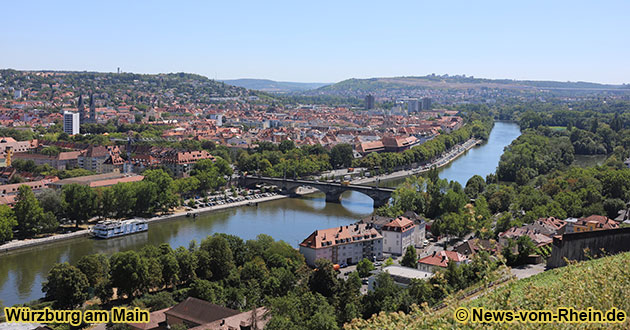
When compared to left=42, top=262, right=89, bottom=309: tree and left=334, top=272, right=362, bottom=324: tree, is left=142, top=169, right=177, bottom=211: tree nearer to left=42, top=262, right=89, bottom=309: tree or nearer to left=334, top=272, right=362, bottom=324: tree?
left=42, top=262, right=89, bottom=309: tree

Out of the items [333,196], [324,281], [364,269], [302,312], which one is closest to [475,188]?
[333,196]

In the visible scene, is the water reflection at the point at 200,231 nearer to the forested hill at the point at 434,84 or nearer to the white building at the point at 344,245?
the white building at the point at 344,245

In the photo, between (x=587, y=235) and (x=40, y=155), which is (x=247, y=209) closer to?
(x=40, y=155)

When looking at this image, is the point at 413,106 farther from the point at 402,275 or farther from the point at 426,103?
the point at 402,275

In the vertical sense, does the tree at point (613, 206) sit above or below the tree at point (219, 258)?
above

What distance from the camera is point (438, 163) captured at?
3184cm

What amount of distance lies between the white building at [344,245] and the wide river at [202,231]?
2097 mm

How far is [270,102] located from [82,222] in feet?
169

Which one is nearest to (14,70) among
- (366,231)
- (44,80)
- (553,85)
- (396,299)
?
(44,80)

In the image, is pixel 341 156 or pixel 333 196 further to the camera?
pixel 341 156

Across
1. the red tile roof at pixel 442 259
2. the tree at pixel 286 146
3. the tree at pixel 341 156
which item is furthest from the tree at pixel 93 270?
the tree at pixel 286 146

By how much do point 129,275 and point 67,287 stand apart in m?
0.94

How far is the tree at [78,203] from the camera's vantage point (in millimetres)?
16078

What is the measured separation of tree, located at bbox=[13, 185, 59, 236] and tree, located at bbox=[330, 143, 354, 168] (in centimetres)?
1543
